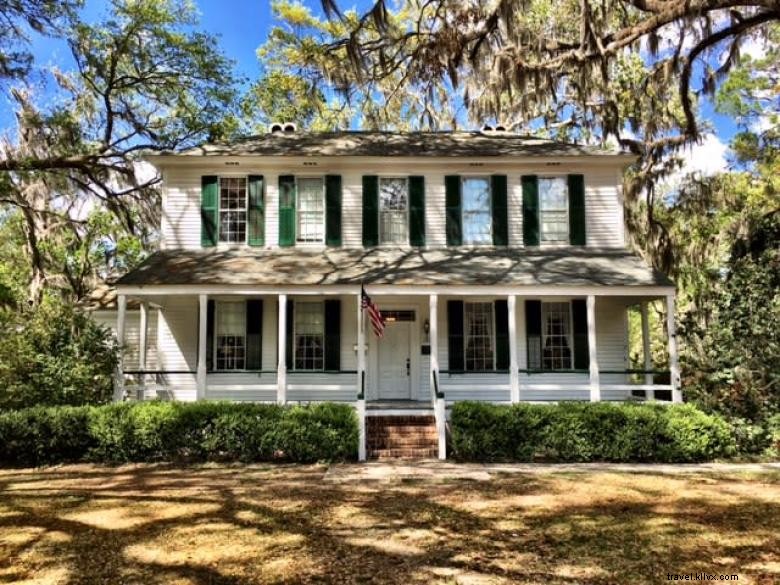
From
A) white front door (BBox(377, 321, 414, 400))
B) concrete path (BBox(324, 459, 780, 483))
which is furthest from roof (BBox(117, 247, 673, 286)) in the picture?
concrete path (BBox(324, 459, 780, 483))

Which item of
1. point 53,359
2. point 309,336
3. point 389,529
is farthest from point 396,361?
point 389,529

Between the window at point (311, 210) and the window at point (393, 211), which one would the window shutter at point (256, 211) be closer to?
the window at point (311, 210)

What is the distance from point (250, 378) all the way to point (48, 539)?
7.56 m

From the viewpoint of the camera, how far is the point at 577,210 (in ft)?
47.7

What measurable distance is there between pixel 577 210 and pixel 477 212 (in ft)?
7.99

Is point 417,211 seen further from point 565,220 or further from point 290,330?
point 290,330

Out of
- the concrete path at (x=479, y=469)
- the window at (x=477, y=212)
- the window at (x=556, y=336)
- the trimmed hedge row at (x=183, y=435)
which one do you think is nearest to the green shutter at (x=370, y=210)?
the window at (x=477, y=212)

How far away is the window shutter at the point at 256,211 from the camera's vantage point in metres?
14.5

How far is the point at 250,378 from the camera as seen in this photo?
13.5m

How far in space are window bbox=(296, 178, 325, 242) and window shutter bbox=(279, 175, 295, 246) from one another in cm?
19

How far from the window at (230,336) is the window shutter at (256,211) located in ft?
5.71

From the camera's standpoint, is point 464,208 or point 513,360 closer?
point 513,360

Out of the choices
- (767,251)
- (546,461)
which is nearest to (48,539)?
(546,461)

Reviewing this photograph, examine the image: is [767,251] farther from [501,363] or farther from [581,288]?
[501,363]
